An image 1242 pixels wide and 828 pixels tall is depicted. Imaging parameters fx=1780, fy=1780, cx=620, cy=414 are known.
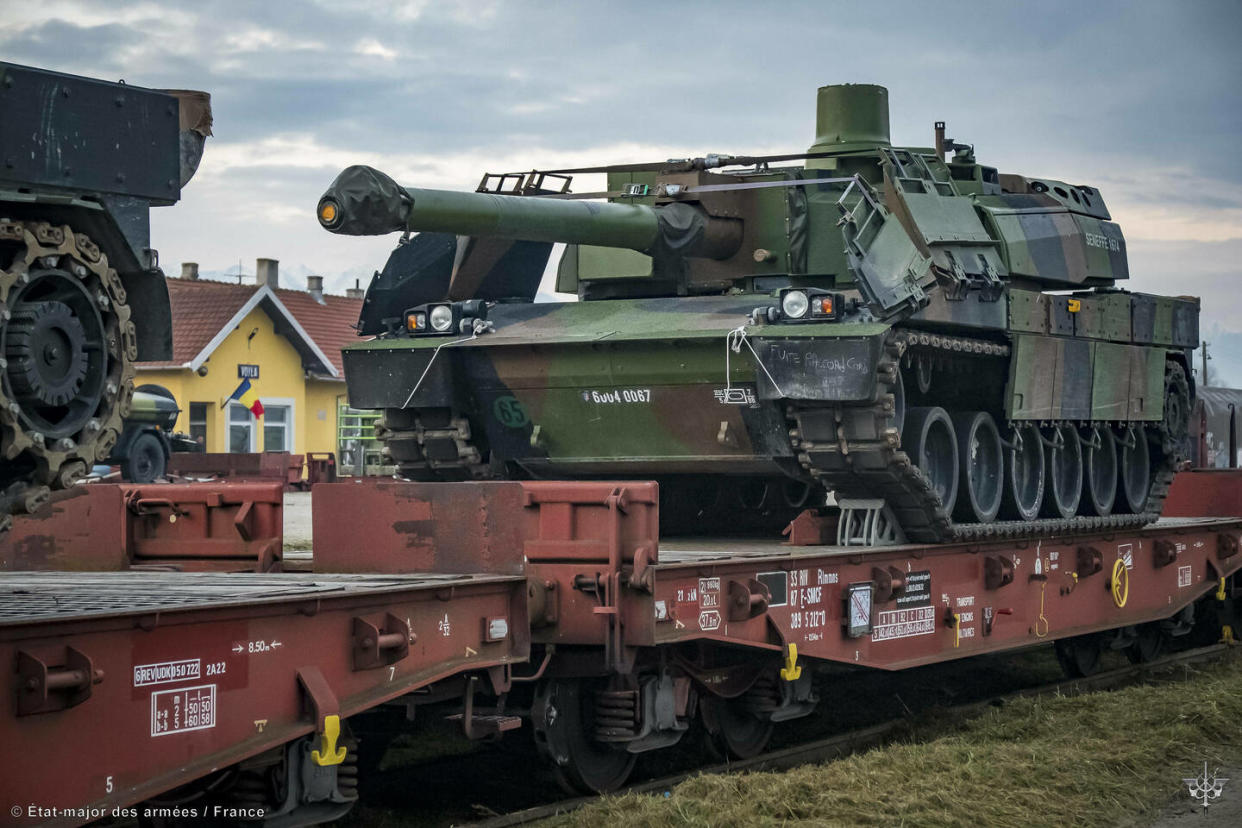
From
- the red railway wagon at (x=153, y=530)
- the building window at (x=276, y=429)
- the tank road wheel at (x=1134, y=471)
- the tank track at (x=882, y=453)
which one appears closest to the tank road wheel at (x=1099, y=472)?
the tank road wheel at (x=1134, y=471)

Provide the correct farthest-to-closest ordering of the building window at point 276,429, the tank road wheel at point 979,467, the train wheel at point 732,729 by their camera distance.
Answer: the building window at point 276,429
the tank road wheel at point 979,467
the train wheel at point 732,729

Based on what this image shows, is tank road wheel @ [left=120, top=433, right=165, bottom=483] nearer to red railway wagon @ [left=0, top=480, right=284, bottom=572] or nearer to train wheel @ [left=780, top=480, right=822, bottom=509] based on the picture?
train wheel @ [left=780, top=480, right=822, bottom=509]

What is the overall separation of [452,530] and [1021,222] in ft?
21.2

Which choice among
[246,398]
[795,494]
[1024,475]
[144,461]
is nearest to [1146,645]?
[1024,475]

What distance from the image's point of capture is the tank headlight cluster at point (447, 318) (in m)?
12.0

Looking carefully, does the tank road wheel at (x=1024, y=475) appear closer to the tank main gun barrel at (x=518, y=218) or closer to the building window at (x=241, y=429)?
the tank main gun barrel at (x=518, y=218)

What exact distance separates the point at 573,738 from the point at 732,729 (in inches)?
61.5

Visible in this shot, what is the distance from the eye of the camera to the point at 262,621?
6.30 metres

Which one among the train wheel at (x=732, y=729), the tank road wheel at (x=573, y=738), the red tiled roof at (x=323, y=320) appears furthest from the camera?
the red tiled roof at (x=323, y=320)

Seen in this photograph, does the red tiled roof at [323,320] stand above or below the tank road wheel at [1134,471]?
above

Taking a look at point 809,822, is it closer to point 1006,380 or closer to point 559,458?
point 559,458

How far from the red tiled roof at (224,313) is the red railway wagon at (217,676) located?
26102 mm

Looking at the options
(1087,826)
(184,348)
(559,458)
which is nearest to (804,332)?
(559,458)

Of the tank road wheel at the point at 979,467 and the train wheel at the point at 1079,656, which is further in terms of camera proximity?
the train wheel at the point at 1079,656
